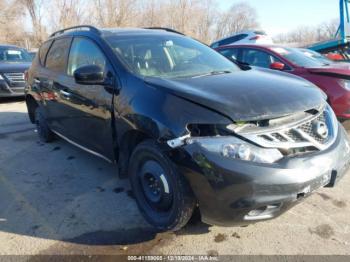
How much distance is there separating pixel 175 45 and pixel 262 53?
3.19m

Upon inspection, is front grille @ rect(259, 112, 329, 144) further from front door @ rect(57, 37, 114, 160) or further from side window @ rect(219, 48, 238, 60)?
side window @ rect(219, 48, 238, 60)

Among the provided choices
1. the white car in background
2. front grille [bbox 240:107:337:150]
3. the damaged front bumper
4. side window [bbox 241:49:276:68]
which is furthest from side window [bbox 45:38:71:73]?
the white car in background

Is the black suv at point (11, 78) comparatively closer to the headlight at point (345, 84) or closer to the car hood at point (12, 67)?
the car hood at point (12, 67)

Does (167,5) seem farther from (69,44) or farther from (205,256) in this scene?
(205,256)

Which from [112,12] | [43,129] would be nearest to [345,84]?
[43,129]

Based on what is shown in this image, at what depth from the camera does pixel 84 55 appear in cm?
381

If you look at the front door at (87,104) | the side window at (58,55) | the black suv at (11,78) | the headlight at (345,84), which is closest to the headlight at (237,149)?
the front door at (87,104)

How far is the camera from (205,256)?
2.63 m

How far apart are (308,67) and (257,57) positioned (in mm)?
1127

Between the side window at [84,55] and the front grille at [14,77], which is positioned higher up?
the side window at [84,55]

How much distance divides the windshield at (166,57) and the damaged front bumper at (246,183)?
1176 millimetres

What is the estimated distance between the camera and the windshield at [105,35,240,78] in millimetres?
3297

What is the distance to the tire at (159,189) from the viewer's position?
8.23 ft

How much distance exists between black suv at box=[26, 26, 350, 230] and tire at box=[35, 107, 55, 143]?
173cm
